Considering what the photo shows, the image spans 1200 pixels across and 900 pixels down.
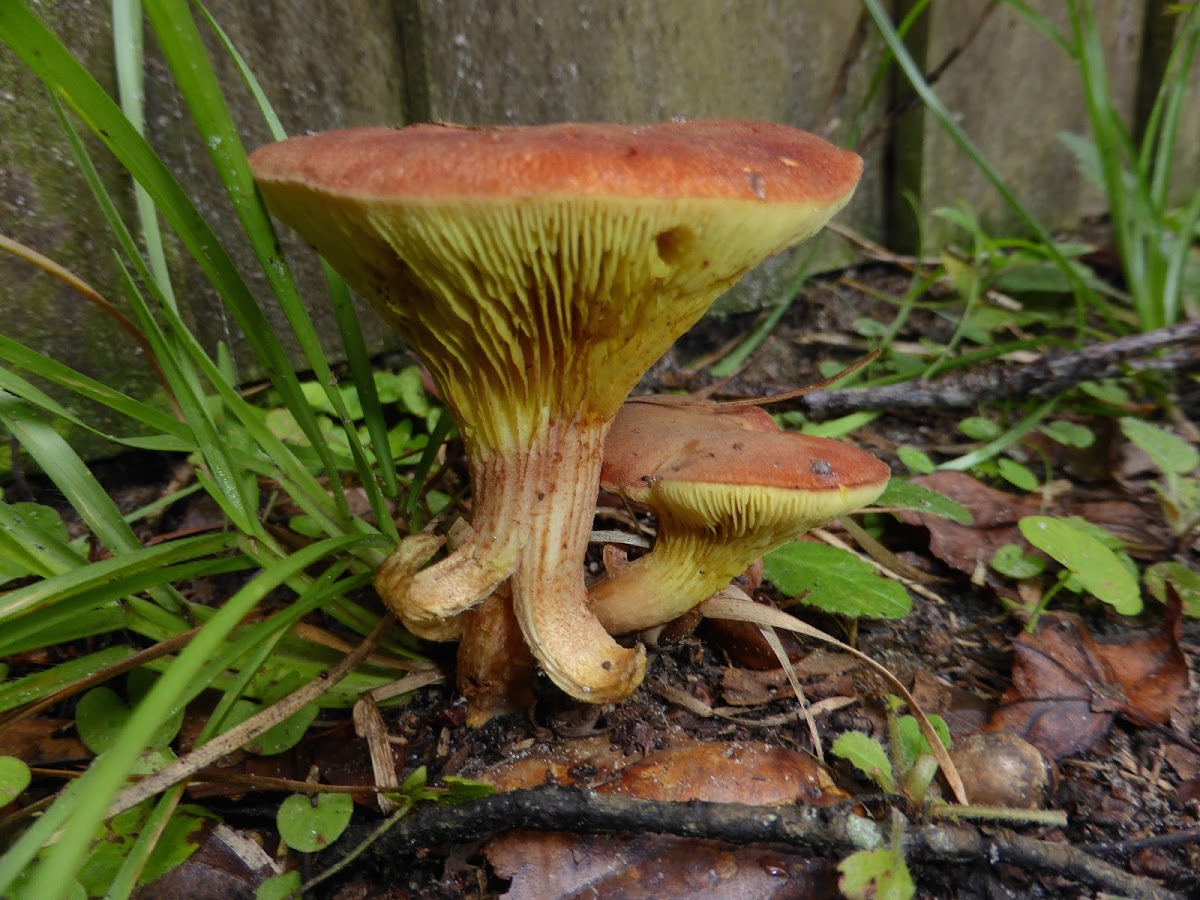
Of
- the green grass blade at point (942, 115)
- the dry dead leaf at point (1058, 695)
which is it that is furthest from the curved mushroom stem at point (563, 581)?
the green grass blade at point (942, 115)

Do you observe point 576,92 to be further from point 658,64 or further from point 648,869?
point 648,869

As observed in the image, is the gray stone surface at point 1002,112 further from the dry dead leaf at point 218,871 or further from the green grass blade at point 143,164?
the dry dead leaf at point 218,871

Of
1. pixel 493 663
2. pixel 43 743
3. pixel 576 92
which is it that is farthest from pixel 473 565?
pixel 576 92

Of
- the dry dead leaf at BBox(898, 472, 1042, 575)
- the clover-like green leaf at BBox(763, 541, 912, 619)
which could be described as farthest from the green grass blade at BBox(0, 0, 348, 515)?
the dry dead leaf at BBox(898, 472, 1042, 575)

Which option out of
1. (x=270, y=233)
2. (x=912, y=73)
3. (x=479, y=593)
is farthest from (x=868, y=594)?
(x=912, y=73)

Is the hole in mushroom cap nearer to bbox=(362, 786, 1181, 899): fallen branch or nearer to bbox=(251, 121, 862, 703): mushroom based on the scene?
bbox=(251, 121, 862, 703): mushroom

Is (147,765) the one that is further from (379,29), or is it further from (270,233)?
(379,29)
